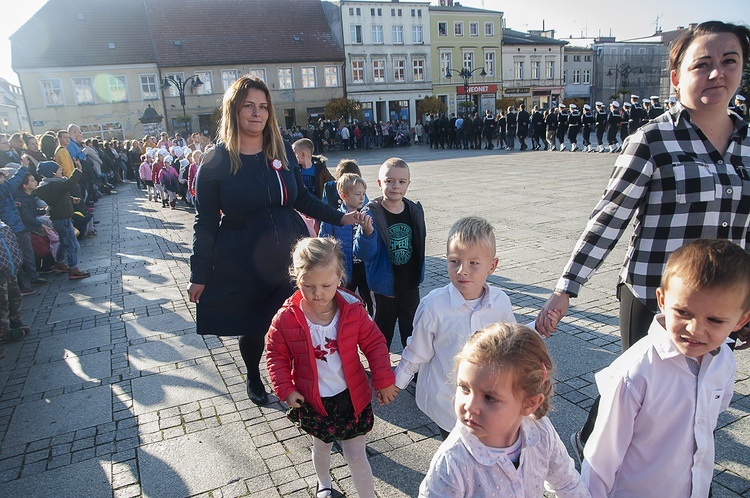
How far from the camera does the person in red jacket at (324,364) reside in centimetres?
251

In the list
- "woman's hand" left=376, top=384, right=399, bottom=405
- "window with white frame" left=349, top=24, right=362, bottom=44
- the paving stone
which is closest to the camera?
"woman's hand" left=376, top=384, right=399, bottom=405

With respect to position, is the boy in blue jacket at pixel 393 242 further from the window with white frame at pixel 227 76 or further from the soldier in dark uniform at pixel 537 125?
the window with white frame at pixel 227 76

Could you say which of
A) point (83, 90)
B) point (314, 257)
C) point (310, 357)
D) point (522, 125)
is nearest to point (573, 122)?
point (522, 125)

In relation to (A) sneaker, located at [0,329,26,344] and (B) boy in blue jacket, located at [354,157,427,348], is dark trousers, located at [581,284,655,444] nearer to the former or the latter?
(B) boy in blue jacket, located at [354,157,427,348]

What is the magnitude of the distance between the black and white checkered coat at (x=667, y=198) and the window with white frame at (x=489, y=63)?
184ft

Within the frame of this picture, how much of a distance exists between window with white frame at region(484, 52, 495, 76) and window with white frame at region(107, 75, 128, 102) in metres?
34.5

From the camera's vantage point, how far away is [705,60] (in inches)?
85.6

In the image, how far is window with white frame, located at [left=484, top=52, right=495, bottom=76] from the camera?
54625 mm

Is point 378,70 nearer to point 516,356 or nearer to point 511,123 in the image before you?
point 511,123

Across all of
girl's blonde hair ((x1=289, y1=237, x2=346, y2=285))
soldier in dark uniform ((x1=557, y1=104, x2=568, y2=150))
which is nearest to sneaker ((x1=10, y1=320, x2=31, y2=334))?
girl's blonde hair ((x1=289, y1=237, x2=346, y2=285))

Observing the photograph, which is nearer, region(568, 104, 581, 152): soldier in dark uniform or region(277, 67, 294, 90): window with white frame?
region(568, 104, 581, 152): soldier in dark uniform

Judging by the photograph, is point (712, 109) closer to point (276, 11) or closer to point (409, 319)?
point (409, 319)

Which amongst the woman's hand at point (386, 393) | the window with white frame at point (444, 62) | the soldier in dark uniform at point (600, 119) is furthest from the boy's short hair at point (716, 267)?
the window with white frame at point (444, 62)

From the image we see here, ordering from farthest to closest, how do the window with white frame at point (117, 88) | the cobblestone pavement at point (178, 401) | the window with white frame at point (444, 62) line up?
the window with white frame at point (444, 62), the window with white frame at point (117, 88), the cobblestone pavement at point (178, 401)
